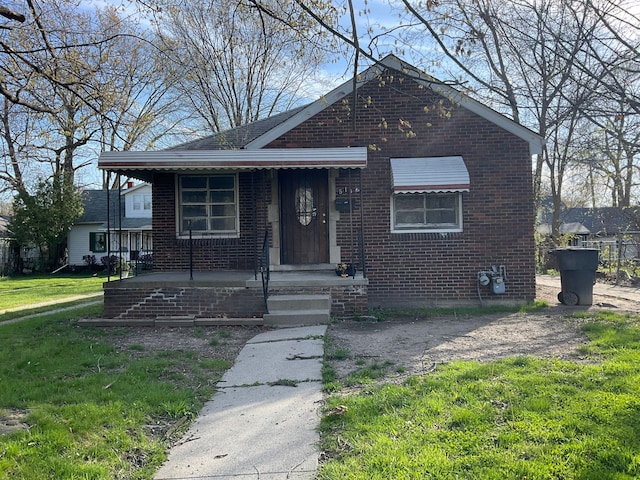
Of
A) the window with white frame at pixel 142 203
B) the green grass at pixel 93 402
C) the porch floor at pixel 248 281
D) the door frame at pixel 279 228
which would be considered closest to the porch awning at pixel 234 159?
the door frame at pixel 279 228

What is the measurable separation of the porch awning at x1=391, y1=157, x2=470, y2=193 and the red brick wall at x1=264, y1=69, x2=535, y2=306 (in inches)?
15.0

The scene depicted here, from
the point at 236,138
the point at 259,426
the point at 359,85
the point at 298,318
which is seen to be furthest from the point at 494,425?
the point at 236,138

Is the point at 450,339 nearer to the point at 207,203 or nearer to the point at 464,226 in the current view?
the point at 464,226

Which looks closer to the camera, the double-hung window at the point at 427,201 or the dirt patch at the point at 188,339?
the dirt patch at the point at 188,339

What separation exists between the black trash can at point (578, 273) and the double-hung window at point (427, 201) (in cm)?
217

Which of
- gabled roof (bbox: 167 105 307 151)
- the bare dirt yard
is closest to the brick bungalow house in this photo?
gabled roof (bbox: 167 105 307 151)

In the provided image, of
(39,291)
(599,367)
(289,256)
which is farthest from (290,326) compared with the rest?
(39,291)

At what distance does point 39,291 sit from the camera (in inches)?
664

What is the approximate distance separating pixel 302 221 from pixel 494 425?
7147mm

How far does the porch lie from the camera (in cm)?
855

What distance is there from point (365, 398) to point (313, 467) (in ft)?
4.00

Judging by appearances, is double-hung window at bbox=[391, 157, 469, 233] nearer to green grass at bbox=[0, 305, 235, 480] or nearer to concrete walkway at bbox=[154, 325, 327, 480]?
concrete walkway at bbox=[154, 325, 327, 480]

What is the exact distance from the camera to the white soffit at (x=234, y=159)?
8.66 metres

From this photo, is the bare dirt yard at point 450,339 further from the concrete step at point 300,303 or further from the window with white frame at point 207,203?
the window with white frame at point 207,203
